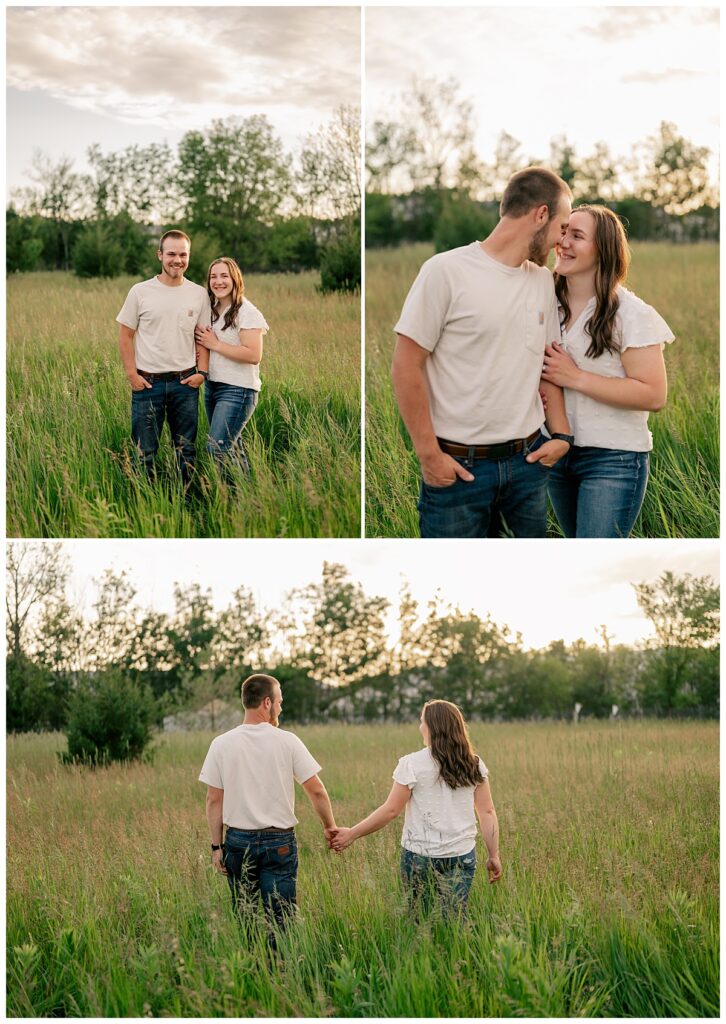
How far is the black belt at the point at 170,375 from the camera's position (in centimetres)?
447

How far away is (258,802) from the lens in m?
4.05

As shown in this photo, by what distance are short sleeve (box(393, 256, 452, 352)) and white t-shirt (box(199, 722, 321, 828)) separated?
1.94 metres

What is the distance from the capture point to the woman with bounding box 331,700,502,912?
3.86 m

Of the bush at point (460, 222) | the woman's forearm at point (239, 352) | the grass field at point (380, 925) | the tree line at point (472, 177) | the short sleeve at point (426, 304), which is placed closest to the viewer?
the short sleeve at point (426, 304)

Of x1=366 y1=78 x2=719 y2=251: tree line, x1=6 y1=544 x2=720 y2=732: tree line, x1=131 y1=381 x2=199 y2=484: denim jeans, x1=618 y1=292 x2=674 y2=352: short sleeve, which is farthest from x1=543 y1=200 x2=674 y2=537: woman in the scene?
x1=6 y1=544 x2=720 y2=732: tree line

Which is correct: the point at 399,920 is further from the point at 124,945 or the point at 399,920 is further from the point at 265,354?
the point at 265,354

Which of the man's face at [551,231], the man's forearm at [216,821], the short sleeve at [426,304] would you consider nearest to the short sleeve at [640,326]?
the man's face at [551,231]

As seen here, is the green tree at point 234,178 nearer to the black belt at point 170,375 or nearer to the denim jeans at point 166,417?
the black belt at point 170,375

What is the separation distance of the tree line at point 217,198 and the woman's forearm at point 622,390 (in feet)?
4.77

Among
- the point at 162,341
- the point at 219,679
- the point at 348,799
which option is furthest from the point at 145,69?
the point at 219,679

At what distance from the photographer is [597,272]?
3.86 meters

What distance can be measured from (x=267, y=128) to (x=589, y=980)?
14.6 feet

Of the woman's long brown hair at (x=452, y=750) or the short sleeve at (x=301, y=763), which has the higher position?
the woman's long brown hair at (x=452, y=750)

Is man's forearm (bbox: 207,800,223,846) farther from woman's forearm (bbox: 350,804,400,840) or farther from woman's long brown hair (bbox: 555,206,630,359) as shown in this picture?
woman's long brown hair (bbox: 555,206,630,359)
